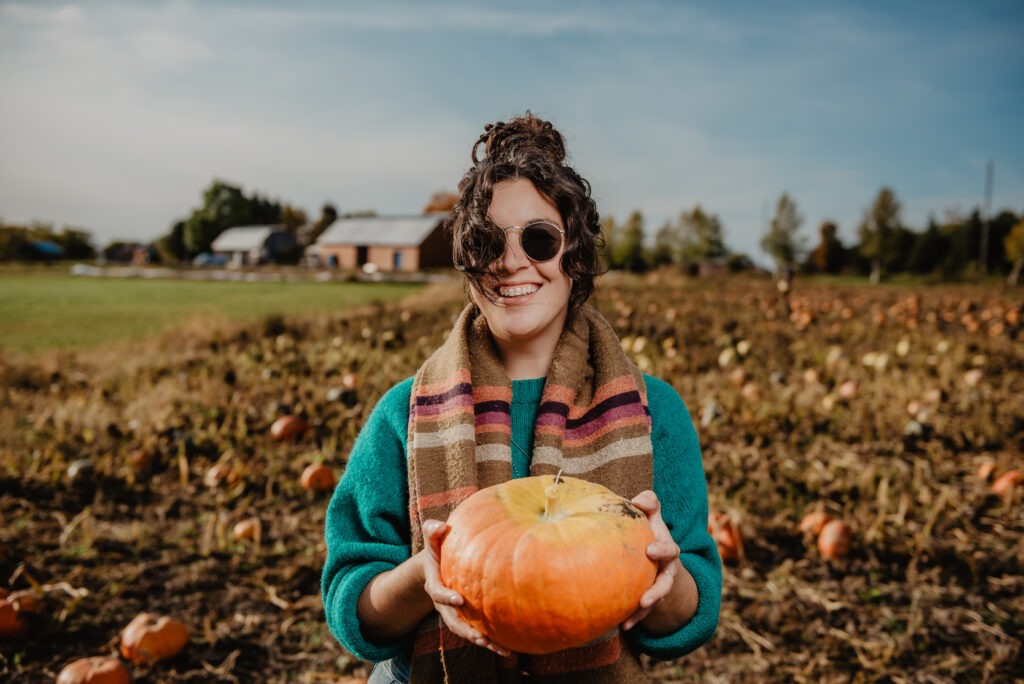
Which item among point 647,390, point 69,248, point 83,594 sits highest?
point 69,248

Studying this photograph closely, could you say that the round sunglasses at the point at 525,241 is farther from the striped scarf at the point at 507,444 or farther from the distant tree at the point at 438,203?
the distant tree at the point at 438,203

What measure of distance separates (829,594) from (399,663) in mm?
2608

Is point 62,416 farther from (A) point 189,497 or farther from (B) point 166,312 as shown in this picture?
(B) point 166,312

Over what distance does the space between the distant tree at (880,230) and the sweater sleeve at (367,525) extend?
2491 inches

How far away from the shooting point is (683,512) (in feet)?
5.79

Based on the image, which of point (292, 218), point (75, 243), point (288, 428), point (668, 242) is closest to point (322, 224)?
point (292, 218)

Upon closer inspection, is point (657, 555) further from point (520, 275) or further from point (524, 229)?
point (524, 229)

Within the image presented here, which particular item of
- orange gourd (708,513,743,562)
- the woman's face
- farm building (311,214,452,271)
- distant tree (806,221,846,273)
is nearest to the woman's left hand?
the woman's face

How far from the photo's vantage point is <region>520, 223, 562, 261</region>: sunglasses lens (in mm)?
1775

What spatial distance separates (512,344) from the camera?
6.18ft

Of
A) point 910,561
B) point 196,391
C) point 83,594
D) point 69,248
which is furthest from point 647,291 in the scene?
point 69,248

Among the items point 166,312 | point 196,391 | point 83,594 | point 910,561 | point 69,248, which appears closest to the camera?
point 83,594

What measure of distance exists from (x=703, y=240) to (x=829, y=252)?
40.9 ft

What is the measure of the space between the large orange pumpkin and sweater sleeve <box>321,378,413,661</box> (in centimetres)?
40
